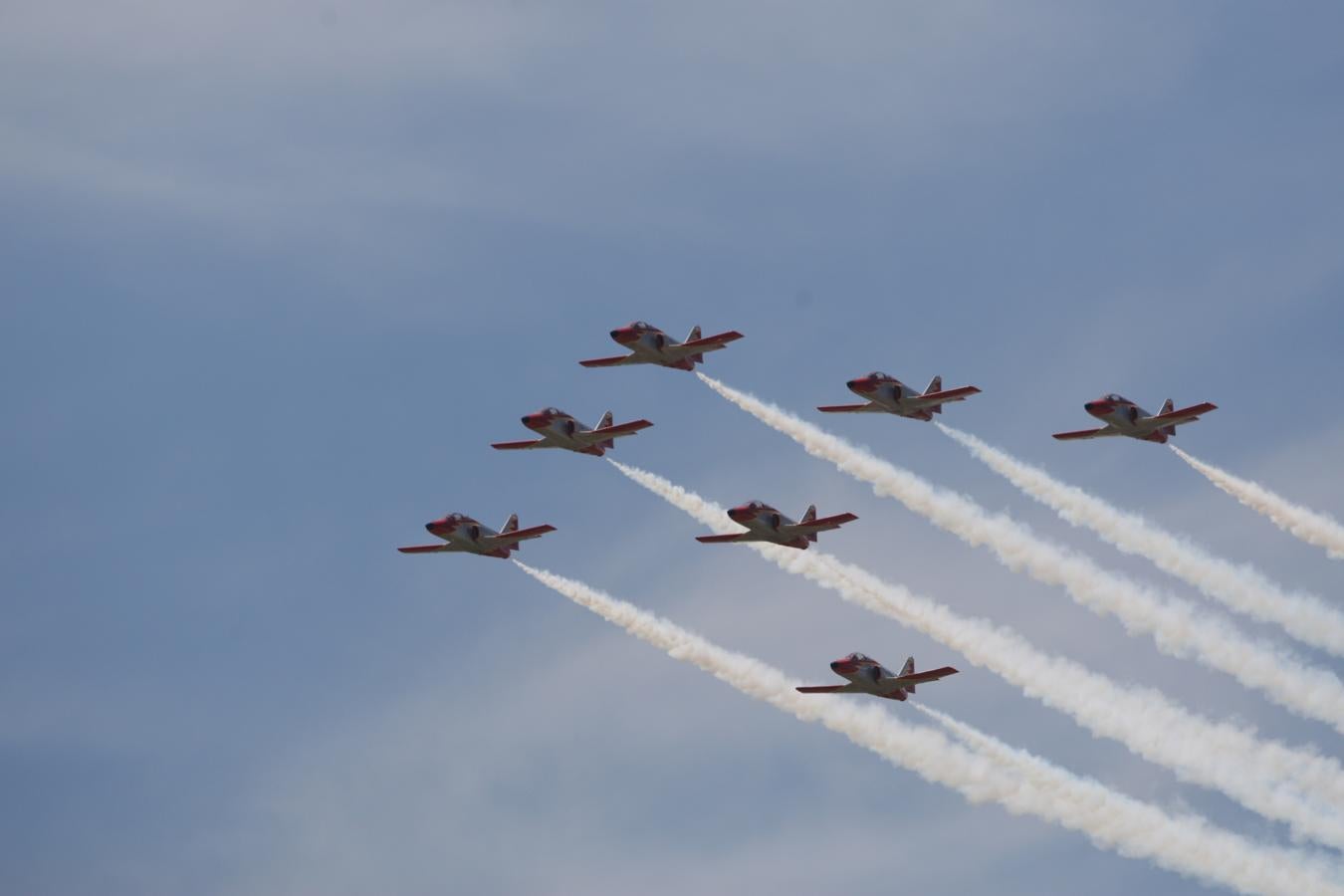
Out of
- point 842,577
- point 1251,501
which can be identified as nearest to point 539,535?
point 842,577

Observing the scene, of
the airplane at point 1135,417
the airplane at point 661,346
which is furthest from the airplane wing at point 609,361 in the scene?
the airplane at point 1135,417

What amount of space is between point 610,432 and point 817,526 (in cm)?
1423

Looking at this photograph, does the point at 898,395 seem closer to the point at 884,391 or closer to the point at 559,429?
the point at 884,391

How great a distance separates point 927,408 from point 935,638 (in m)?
13.4

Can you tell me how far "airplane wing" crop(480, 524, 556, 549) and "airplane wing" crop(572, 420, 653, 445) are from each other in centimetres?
585

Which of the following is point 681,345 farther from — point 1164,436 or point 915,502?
point 1164,436

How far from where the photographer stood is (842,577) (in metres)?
138

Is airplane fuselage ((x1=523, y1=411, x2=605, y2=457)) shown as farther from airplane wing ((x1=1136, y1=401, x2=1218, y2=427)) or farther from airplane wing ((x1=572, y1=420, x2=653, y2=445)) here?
airplane wing ((x1=1136, y1=401, x2=1218, y2=427))

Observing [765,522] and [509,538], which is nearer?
[765,522]

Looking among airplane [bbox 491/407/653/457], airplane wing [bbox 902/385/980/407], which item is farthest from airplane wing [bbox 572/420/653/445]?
airplane wing [bbox 902/385/980/407]

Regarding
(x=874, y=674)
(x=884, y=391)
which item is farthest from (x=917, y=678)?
(x=884, y=391)

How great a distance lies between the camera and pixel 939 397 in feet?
442

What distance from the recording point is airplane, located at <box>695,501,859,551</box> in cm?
13012

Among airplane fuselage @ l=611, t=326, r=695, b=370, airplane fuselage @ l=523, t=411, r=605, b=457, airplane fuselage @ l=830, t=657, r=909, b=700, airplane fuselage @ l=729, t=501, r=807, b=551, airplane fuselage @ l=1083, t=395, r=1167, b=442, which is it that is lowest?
airplane fuselage @ l=830, t=657, r=909, b=700
